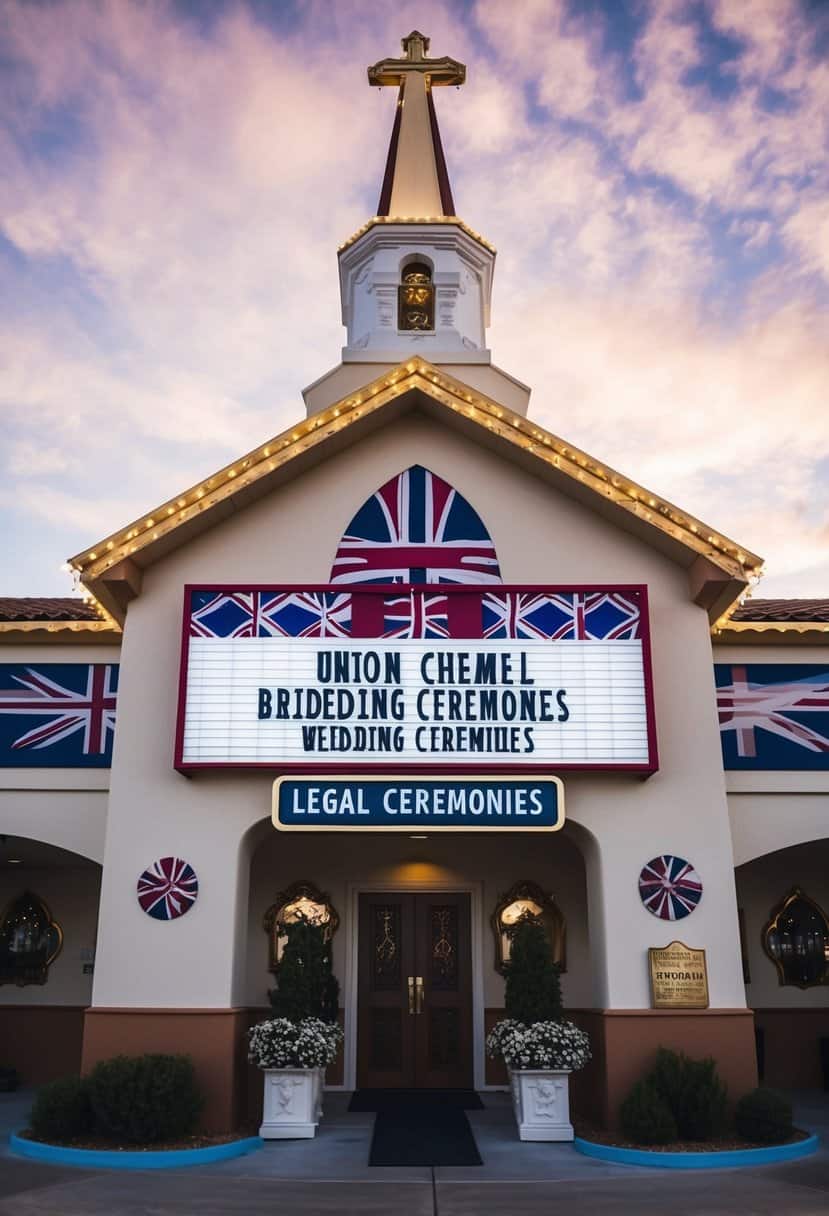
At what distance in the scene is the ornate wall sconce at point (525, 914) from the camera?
51.9 feet

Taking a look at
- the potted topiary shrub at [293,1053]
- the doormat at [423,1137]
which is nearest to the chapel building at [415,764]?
the potted topiary shrub at [293,1053]

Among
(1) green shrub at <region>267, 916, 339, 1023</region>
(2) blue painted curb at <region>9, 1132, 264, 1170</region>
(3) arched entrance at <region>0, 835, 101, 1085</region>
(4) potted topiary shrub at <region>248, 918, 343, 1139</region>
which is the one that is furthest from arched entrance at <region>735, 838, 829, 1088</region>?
(3) arched entrance at <region>0, 835, 101, 1085</region>

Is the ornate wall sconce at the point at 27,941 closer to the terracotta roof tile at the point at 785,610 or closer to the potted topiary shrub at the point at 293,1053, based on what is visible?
the potted topiary shrub at the point at 293,1053

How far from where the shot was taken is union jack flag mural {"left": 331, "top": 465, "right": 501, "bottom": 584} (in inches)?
558

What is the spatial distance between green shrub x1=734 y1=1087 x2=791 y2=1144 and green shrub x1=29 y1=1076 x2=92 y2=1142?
7466mm

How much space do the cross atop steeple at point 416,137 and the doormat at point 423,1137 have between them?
1693cm

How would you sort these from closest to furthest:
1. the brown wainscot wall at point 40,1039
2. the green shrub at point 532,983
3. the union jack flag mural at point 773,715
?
the green shrub at point 532,983 < the union jack flag mural at point 773,715 < the brown wainscot wall at point 40,1039

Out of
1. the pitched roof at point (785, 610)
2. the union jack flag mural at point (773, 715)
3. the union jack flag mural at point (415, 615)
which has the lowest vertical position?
the union jack flag mural at point (773, 715)

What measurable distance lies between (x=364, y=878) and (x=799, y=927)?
7.19 meters

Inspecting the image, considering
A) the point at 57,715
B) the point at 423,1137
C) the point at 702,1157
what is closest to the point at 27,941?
the point at 57,715

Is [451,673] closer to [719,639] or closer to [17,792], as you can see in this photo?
[719,639]

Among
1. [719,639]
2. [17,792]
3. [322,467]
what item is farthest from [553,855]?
[17,792]

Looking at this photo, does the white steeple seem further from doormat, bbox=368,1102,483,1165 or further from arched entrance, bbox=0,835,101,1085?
doormat, bbox=368,1102,483,1165

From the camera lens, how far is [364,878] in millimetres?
16125
